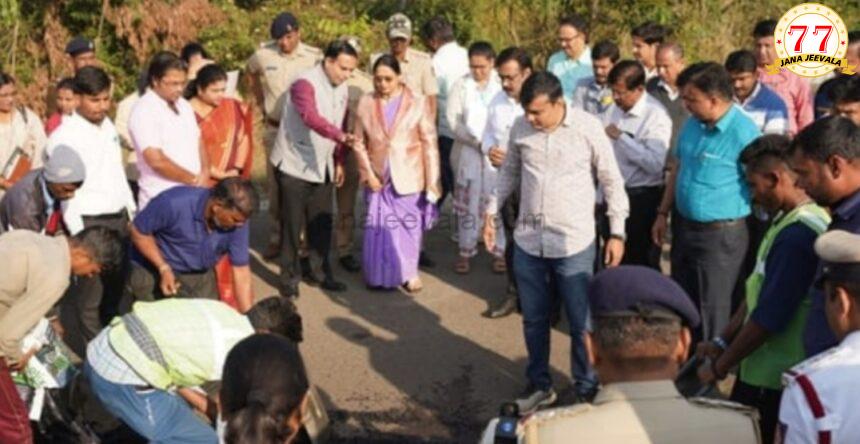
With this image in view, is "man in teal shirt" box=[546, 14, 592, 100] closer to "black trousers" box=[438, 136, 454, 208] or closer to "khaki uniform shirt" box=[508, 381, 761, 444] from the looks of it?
"black trousers" box=[438, 136, 454, 208]

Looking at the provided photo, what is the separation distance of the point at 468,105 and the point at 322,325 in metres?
1.90

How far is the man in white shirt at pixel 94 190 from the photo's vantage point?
20.6 ft

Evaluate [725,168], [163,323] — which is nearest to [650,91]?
[725,168]

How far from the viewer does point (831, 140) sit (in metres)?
3.68

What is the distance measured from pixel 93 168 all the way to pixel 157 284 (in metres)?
0.97

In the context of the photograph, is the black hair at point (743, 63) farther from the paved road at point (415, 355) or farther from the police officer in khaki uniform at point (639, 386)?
the police officer in khaki uniform at point (639, 386)

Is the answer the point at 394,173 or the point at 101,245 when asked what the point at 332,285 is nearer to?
the point at 394,173

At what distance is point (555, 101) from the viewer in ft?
17.8

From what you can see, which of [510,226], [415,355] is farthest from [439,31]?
[415,355]

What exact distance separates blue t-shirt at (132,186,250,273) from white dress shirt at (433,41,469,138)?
3.43 meters

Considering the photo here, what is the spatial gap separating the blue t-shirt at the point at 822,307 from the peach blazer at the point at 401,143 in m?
4.24

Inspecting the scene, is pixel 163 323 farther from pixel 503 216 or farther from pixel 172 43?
pixel 172 43

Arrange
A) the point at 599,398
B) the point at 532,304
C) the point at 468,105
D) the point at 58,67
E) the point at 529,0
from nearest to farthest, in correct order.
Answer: the point at 599,398 < the point at 532,304 < the point at 468,105 < the point at 58,67 < the point at 529,0

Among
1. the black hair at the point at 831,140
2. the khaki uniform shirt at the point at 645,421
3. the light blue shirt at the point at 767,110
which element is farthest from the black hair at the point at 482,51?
the khaki uniform shirt at the point at 645,421
